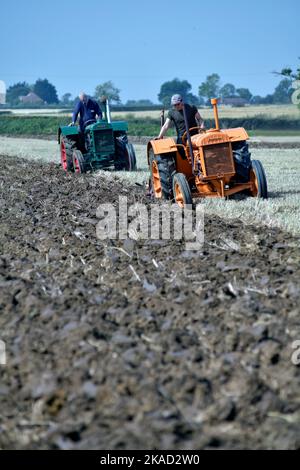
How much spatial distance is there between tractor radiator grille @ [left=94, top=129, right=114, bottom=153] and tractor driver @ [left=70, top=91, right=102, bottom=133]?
1.39 ft

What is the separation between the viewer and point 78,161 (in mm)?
15891

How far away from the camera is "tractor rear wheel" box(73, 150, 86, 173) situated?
15.8 metres

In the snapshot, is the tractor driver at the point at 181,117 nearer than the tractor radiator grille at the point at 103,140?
Yes

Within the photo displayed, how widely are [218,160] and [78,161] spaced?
5841 millimetres

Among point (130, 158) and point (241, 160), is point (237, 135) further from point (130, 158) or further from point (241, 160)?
point (130, 158)

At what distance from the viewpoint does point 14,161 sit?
2106 cm

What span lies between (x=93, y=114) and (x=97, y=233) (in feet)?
25.8

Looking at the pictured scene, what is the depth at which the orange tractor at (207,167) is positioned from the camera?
10523 millimetres

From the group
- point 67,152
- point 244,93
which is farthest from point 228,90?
point 67,152

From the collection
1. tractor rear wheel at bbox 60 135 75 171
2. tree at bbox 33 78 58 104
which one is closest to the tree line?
tree at bbox 33 78 58 104

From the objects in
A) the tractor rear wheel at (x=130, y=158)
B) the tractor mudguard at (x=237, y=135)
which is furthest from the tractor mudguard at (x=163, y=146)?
the tractor rear wheel at (x=130, y=158)

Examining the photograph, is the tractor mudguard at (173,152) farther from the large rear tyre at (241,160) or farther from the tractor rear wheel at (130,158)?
the tractor rear wheel at (130,158)

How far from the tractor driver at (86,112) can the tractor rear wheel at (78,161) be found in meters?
0.63
